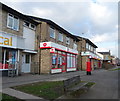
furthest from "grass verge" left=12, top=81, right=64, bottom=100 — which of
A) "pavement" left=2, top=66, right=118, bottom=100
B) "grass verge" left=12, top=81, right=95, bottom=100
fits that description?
"pavement" left=2, top=66, right=118, bottom=100

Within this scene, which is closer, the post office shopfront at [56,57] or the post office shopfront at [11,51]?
the post office shopfront at [11,51]

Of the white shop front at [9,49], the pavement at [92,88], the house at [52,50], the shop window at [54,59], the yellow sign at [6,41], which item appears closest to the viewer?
the pavement at [92,88]

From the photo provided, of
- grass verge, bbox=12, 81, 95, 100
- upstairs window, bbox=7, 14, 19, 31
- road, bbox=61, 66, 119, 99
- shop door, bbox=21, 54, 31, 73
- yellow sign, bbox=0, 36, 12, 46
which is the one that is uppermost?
upstairs window, bbox=7, 14, 19, 31

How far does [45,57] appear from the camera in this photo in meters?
15.7

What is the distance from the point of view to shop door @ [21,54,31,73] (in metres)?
14.9

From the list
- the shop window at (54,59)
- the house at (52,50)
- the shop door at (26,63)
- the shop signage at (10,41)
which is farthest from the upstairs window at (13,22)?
the shop window at (54,59)

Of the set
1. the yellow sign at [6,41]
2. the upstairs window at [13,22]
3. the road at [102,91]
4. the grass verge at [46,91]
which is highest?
the upstairs window at [13,22]

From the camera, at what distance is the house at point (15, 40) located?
11969mm

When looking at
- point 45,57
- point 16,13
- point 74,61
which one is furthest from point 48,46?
point 74,61

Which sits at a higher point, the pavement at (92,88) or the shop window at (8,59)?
the shop window at (8,59)

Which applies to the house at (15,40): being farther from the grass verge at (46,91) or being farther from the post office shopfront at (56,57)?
the grass verge at (46,91)

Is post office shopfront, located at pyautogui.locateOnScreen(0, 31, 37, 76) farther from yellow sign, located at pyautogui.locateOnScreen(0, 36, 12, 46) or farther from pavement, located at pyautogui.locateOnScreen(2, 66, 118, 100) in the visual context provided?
pavement, located at pyautogui.locateOnScreen(2, 66, 118, 100)

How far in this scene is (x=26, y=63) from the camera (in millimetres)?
15406

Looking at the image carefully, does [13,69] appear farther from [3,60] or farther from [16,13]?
[16,13]
